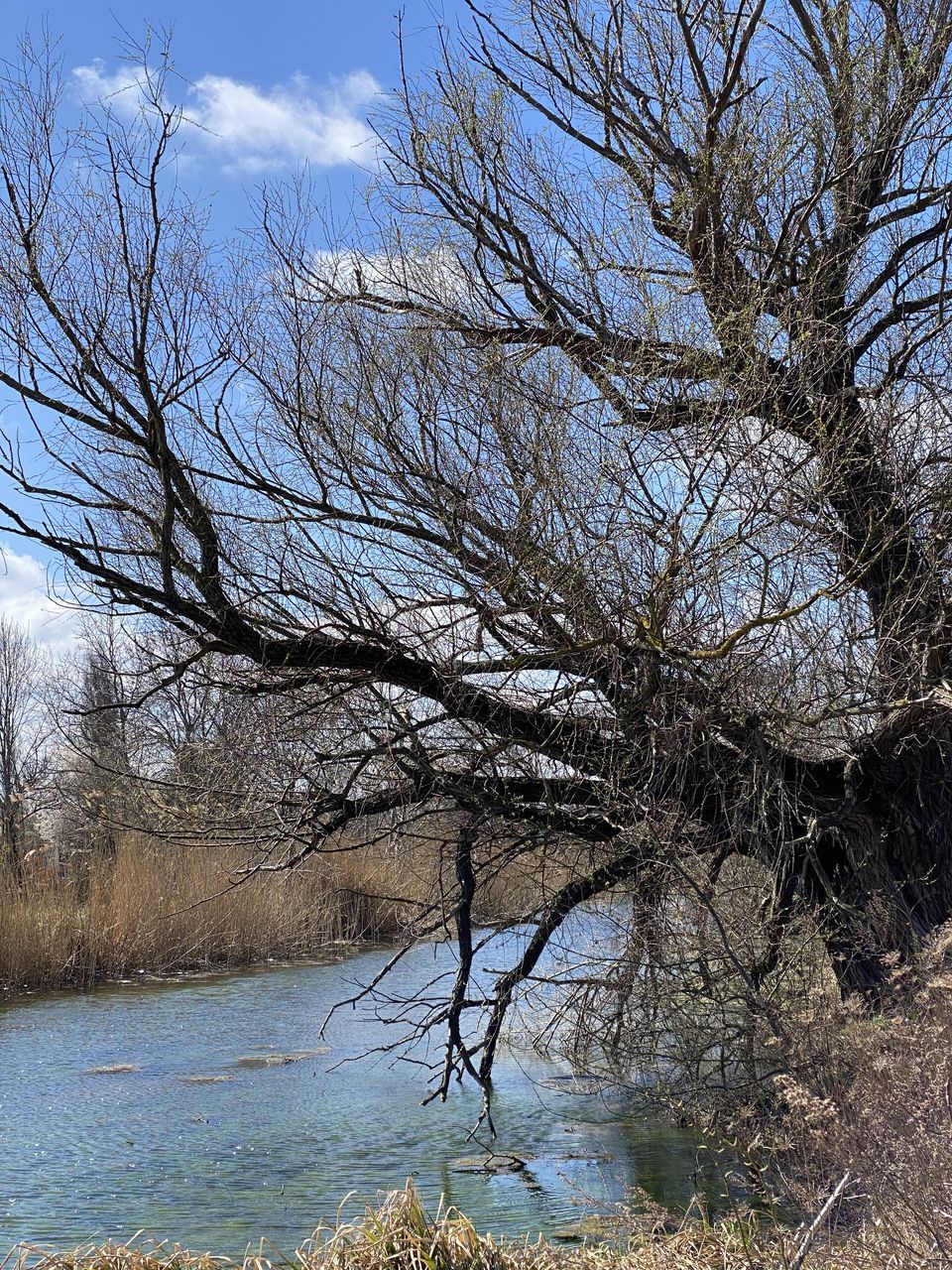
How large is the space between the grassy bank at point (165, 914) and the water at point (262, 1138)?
1965 millimetres

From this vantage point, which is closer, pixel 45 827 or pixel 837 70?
pixel 837 70

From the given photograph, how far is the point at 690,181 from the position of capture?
7.13m

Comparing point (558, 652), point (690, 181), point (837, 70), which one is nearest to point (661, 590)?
point (558, 652)

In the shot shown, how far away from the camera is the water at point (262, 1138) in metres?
6.30

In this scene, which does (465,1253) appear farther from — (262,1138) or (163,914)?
(163,914)

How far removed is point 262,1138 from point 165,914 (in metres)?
7.17

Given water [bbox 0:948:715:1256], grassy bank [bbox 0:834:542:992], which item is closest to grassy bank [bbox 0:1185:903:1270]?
water [bbox 0:948:715:1256]

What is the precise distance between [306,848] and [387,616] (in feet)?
5.80

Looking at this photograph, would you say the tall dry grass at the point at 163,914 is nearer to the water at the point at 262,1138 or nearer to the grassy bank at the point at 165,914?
the grassy bank at the point at 165,914

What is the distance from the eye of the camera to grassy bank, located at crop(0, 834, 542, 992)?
1373 centimetres

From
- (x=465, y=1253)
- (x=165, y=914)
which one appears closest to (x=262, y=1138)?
(x=465, y=1253)

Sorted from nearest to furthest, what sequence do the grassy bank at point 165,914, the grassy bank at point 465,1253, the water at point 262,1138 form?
the grassy bank at point 465,1253, the water at point 262,1138, the grassy bank at point 165,914

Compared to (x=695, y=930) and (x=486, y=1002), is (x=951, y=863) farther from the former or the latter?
(x=486, y=1002)

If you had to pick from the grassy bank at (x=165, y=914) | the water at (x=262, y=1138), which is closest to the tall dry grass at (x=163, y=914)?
the grassy bank at (x=165, y=914)
